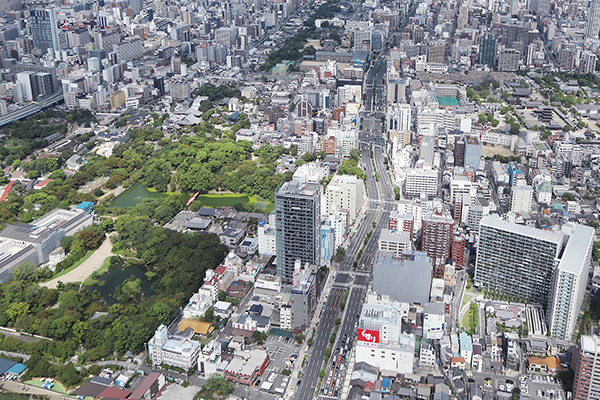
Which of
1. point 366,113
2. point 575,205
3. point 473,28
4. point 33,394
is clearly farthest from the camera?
point 473,28

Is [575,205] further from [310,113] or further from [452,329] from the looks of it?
[310,113]

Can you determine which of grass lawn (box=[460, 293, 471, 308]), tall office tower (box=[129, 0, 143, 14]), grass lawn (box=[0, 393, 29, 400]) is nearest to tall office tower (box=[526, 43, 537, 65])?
grass lawn (box=[460, 293, 471, 308])

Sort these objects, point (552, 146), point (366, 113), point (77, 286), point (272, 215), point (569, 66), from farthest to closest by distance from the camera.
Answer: point (569, 66)
point (366, 113)
point (552, 146)
point (272, 215)
point (77, 286)

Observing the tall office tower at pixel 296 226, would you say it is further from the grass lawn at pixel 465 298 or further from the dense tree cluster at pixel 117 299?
the grass lawn at pixel 465 298

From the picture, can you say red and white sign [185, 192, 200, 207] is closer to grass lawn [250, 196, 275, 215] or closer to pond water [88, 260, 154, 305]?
grass lawn [250, 196, 275, 215]

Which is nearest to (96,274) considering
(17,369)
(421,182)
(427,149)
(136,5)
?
(17,369)

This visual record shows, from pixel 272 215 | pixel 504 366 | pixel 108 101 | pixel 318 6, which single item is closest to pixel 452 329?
pixel 504 366

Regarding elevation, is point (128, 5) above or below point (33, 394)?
above
